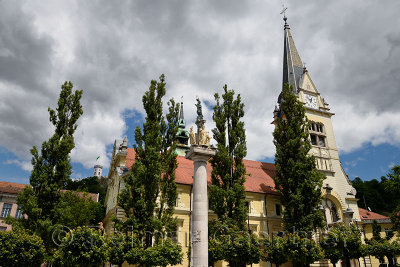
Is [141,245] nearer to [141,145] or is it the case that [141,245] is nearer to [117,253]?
[117,253]

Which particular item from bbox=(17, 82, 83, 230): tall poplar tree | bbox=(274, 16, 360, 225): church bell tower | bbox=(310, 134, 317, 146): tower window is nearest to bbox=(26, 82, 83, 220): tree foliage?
bbox=(17, 82, 83, 230): tall poplar tree

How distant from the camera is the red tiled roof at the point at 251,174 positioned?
30.5 m

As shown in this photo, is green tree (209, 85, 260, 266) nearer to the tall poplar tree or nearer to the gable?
the tall poplar tree

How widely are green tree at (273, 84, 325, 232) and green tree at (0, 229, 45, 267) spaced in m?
20.1

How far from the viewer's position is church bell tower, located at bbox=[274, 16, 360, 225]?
3385 cm

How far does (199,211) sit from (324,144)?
26870mm

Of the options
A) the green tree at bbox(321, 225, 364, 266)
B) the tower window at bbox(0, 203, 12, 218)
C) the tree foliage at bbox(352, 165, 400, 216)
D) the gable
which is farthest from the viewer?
the tree foliage at bbox(352, 165, 400, 216)

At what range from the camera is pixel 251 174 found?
34.2 metres

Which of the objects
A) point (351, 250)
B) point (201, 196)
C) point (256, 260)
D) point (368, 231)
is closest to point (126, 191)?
point (201, 196)

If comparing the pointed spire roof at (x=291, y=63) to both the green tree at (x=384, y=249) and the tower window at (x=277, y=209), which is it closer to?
the tower window at (x=277, y=209)

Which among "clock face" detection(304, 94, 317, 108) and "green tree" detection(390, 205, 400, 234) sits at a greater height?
"clock face" detection(304, 94, 317, 108)

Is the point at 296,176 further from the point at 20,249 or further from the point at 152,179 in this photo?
the point at 20,249

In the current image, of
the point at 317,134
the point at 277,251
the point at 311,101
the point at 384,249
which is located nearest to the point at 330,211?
the point at 384,249

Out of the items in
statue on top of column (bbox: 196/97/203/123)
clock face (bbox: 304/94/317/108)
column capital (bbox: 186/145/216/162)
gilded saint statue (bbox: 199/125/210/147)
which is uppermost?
clock face (bbox: 304/94/317/108)
